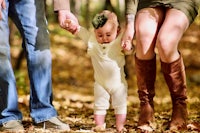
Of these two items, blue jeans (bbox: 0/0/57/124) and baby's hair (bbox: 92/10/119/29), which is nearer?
baby's hair (bbox: 92/10/119/29)

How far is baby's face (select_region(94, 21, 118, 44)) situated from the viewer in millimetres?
4238

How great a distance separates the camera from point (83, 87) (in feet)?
38.1

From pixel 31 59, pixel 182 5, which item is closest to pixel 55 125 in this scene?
pixel 31 59

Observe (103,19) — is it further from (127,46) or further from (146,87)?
(146,87)

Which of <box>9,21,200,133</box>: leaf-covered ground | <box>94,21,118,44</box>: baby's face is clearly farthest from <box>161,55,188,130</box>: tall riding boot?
<box>94,21,118,44</box>: baby's face

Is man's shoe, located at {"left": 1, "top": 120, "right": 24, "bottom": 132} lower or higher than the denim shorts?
lower

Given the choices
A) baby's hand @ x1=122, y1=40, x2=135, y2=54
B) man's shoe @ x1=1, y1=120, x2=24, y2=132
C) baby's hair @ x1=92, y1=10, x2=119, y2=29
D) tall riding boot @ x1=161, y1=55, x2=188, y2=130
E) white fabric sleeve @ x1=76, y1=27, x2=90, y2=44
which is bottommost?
man's shoe @ x1=1, y1=120, x2=24, y2=132

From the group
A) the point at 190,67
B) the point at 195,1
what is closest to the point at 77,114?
the point at 195,1

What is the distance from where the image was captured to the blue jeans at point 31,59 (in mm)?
4582

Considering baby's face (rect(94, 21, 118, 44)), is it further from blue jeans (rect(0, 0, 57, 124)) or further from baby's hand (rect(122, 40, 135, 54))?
blue jeans (rect(0, 0, 57, 124))

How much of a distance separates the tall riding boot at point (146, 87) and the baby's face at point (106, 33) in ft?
1.06

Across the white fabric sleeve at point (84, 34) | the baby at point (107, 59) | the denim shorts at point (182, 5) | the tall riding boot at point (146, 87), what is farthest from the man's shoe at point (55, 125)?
the denim shorts at point (182, 5)

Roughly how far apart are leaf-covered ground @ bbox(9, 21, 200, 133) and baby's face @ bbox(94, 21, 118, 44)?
2.92 ft

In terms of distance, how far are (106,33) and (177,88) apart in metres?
0.80
